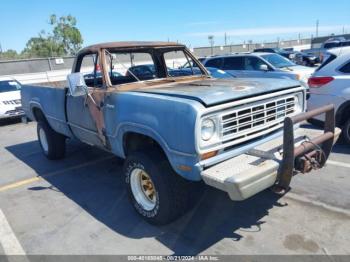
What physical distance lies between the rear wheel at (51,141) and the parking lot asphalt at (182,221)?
3.25ft

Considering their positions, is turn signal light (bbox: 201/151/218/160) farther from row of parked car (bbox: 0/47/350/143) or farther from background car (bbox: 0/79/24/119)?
background car (bbox: 0/79/24/119)

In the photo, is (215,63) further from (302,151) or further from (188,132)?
(188,132)

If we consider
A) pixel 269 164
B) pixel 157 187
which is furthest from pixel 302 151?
pixel 157 187

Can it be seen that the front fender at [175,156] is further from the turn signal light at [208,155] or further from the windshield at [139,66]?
the windshield at [139,66]

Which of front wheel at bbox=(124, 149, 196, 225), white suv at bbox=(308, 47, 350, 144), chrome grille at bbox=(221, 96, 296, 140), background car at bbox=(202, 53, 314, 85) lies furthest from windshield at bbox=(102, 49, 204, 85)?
background car at bbox=(202, 53, 314, 85)

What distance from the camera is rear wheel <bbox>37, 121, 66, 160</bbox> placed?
636 centimetres

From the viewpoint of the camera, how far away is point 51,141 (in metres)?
6.39

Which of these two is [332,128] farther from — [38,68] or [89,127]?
[38,68]

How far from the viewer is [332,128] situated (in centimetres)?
369

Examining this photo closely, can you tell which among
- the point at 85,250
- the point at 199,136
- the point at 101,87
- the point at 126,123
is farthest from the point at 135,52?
the point at 85,250

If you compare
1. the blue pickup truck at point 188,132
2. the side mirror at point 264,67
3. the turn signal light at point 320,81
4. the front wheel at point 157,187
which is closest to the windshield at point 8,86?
the blue pickup truck at point 188,132

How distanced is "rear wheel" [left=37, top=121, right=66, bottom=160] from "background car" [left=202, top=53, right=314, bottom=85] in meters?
7.36

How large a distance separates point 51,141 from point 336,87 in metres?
5.31

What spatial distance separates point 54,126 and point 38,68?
22.5 m
